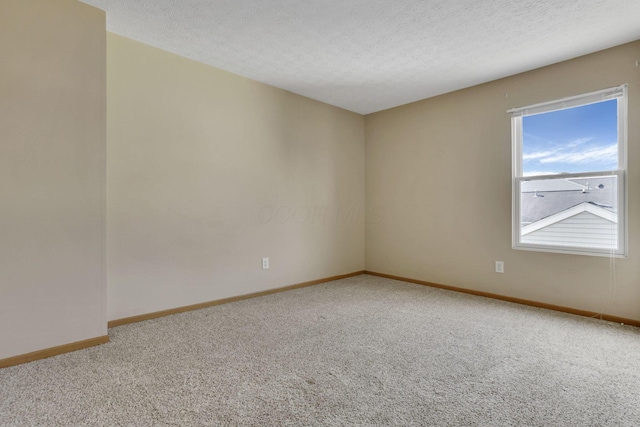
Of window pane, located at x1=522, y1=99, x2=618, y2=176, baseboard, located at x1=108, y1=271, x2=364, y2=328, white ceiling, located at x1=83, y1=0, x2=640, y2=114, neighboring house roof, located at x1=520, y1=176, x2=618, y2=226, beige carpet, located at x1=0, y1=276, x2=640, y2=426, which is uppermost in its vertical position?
white ceiling, located at x1=83, y1=0, x2=640, y2=114

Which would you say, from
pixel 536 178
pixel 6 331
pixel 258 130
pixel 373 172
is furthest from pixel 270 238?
pixel 536 178

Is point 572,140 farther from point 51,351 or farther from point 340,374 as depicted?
point 51,351

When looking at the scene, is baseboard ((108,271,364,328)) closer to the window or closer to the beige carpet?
the beige carpet

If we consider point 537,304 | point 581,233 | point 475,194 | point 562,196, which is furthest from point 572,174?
point 537,304

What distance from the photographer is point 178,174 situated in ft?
9.78

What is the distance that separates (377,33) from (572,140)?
6.93ft

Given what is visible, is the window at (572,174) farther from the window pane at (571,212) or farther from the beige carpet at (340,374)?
the beige carpet at (340,374)

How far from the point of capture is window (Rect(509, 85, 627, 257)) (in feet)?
9.22

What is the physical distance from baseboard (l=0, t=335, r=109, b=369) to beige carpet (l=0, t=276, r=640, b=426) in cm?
7

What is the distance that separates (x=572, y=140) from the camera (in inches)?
120

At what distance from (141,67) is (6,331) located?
214 cm

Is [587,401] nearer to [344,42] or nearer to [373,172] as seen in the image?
[344,42]

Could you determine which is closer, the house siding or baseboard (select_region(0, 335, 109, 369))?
baseboard (select_region(0, 335, 109, 369))

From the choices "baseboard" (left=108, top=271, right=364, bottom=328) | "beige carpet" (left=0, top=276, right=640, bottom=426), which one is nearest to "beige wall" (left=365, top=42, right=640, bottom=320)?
"beige carpet" (left=0, top=276, right=640, bottom=426)
